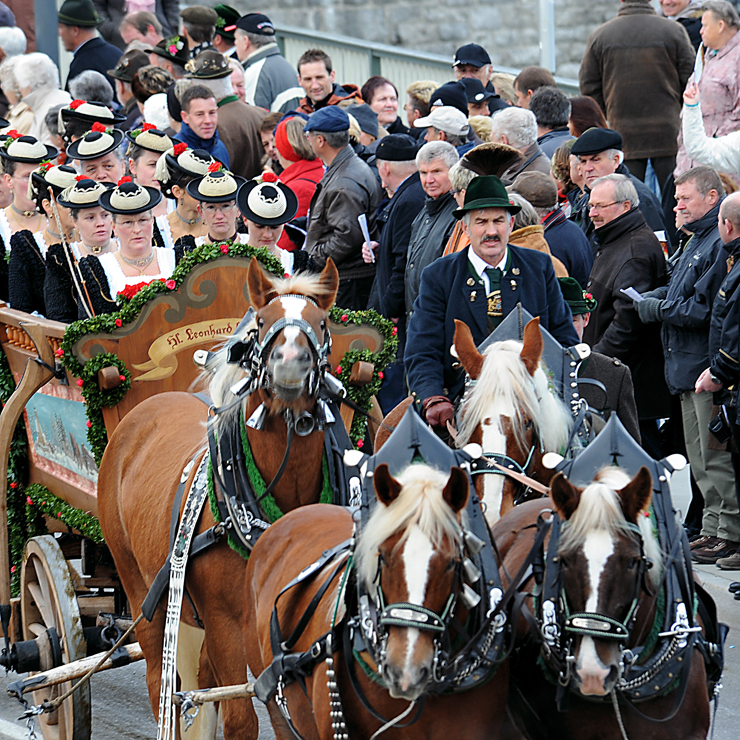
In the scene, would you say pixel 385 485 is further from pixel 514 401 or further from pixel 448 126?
pixel 448 126

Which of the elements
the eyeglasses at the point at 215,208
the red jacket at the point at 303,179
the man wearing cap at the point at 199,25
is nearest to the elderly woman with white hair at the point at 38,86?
the man wearing cap at the point at 199,25

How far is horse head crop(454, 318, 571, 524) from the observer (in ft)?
14.1

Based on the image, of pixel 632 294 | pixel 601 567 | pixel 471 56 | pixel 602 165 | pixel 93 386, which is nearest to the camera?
pixel 601 567

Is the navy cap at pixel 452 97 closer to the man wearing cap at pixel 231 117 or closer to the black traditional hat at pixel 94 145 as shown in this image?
the man wearing cap at pixel 231 117

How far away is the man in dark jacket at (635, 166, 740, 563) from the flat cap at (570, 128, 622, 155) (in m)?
0.97

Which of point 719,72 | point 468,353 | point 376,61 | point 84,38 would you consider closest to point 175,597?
point 468,353

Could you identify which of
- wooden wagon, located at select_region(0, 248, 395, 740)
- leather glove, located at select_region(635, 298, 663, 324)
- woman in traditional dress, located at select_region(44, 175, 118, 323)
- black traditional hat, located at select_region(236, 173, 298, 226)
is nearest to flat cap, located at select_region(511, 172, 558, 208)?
leather glove, located at select_region(635, 298, 663, 324)

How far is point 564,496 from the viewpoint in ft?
11.3

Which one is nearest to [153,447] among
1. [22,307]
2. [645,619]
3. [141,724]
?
[141,724]

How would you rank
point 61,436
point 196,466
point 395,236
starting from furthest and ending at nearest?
1. point 395,236
2. point 61,436
3. point 196,466

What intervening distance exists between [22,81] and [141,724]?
280 inches

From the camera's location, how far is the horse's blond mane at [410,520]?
326 cm

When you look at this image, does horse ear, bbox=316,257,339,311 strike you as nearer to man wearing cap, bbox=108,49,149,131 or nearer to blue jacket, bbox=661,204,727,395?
blue jacket, bbox=661,204,727,395

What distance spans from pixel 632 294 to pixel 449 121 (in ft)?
6.78
